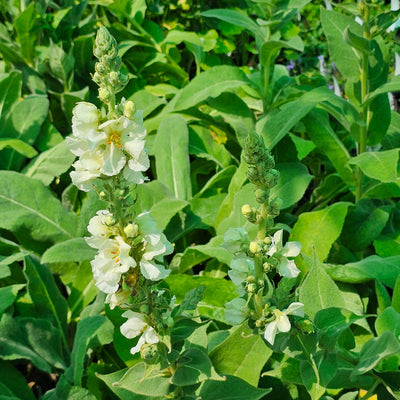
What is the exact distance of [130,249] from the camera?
144cm

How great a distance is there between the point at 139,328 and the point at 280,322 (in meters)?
0.40

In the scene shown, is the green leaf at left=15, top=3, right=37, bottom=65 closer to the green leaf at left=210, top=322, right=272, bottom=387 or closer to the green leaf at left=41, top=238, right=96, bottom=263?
the green leaf at left=41, top=238, right=96, bottom=263

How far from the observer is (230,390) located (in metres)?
1.85

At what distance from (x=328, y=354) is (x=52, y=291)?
1.52 metres

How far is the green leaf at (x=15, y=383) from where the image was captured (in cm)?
237

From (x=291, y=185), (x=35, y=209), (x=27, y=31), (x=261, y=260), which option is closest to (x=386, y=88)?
(x=291, y=185)

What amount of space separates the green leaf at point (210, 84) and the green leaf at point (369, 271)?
1388 millimetres

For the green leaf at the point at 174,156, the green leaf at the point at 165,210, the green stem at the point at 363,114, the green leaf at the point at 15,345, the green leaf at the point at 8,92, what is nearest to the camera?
the green leaf at the point at 15,345

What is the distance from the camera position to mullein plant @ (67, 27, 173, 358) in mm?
1360

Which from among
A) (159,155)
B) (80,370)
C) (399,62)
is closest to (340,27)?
(399,62)

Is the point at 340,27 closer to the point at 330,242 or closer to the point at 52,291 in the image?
the point at 330,242

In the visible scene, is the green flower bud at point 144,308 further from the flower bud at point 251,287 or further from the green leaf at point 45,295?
the green leaf at point 45,295

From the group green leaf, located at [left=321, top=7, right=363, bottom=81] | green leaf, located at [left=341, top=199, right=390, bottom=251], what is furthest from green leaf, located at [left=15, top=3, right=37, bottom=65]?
green leaf, located at [left=341, top=199, right=390, bottom=251]

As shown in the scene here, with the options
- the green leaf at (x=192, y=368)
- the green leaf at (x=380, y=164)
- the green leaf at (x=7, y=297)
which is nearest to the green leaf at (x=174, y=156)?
the green leaf at (x=380, y=164)
